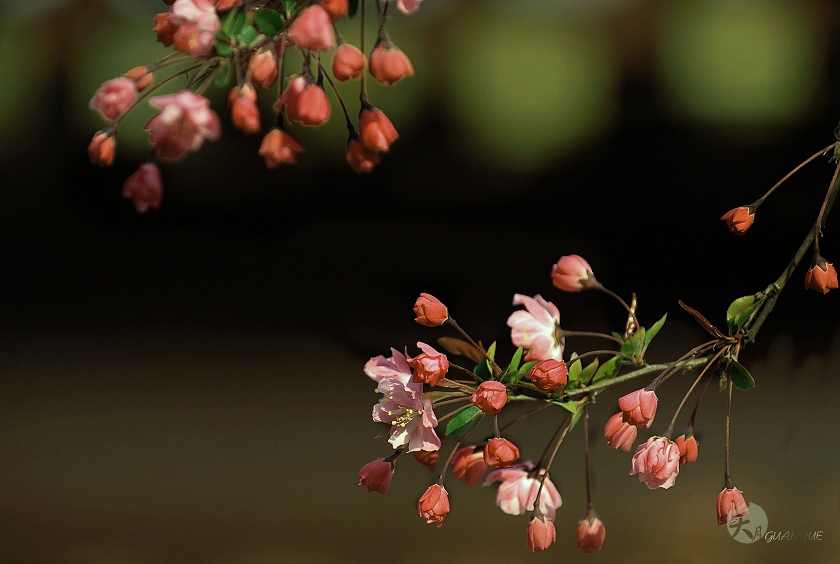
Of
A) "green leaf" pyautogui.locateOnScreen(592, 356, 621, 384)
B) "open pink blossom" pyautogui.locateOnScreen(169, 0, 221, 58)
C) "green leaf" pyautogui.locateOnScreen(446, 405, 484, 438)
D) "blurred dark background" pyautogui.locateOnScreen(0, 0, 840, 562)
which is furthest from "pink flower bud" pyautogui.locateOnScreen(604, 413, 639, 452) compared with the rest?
"open pink blossom" pyautogui.locateOnScreen(169, 0, 221, 58)

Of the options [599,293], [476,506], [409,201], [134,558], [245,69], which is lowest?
[476,506]

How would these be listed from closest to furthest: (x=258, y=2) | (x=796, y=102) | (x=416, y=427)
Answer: (x=258, y=2)
(x=416, y=427)
(x=796, y=102)

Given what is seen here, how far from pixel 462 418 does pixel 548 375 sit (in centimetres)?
11

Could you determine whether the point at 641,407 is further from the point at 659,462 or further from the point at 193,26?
the point at 193,26

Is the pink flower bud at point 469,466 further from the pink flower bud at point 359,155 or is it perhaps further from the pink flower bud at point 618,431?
the pink flower bud at point 359,155

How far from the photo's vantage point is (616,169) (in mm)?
1197

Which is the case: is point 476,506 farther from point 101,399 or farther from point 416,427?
point 101,399

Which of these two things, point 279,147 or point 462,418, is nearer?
point 279,147

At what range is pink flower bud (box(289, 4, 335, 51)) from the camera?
590 mm

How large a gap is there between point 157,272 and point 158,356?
137mm

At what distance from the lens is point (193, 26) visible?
61cm

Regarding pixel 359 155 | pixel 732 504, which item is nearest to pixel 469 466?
pixel 732 504

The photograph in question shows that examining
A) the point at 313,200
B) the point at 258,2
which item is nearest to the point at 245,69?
the point at 258,2

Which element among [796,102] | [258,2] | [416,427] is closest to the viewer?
[258,2]
